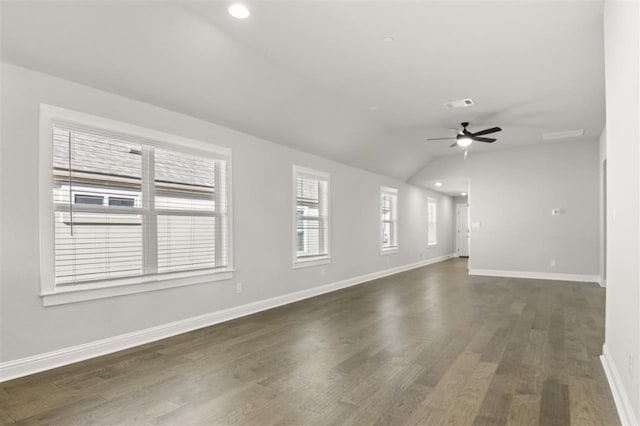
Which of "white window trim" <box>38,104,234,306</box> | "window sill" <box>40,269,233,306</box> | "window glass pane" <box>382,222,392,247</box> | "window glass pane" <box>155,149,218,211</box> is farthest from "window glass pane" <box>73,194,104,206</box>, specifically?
"window glass pane" <box>382,222,392,247</box>

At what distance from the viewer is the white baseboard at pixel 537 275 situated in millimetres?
7762

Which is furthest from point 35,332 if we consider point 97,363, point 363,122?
point 363,122

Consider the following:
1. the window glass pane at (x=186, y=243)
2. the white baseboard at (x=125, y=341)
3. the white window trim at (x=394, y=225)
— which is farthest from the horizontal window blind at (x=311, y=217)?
the white window trim at (x=394, y=225)

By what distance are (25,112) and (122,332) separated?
7.05ft

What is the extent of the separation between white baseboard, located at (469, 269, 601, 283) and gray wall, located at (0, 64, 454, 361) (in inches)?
105

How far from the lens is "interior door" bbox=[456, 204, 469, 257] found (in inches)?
533

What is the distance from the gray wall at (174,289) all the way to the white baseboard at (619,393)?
392cm

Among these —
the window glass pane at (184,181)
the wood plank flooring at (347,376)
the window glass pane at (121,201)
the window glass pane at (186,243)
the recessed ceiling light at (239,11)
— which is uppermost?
the recessed ceiling light at (239,11)

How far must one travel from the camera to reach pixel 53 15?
273 centimetres

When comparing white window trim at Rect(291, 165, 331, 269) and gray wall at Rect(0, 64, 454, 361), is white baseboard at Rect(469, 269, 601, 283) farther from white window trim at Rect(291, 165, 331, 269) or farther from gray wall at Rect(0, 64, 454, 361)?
white window trim at Rect(291, 165, 331, 269)

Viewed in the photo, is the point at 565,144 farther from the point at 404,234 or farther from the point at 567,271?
the point at 404,234

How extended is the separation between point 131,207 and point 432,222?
390 inches

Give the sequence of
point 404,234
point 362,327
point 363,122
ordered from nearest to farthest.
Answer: point 362,327
point 363,122
point 404,234

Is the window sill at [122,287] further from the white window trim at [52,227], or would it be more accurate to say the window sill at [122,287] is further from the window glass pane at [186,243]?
the window glass pane at [186,243]
